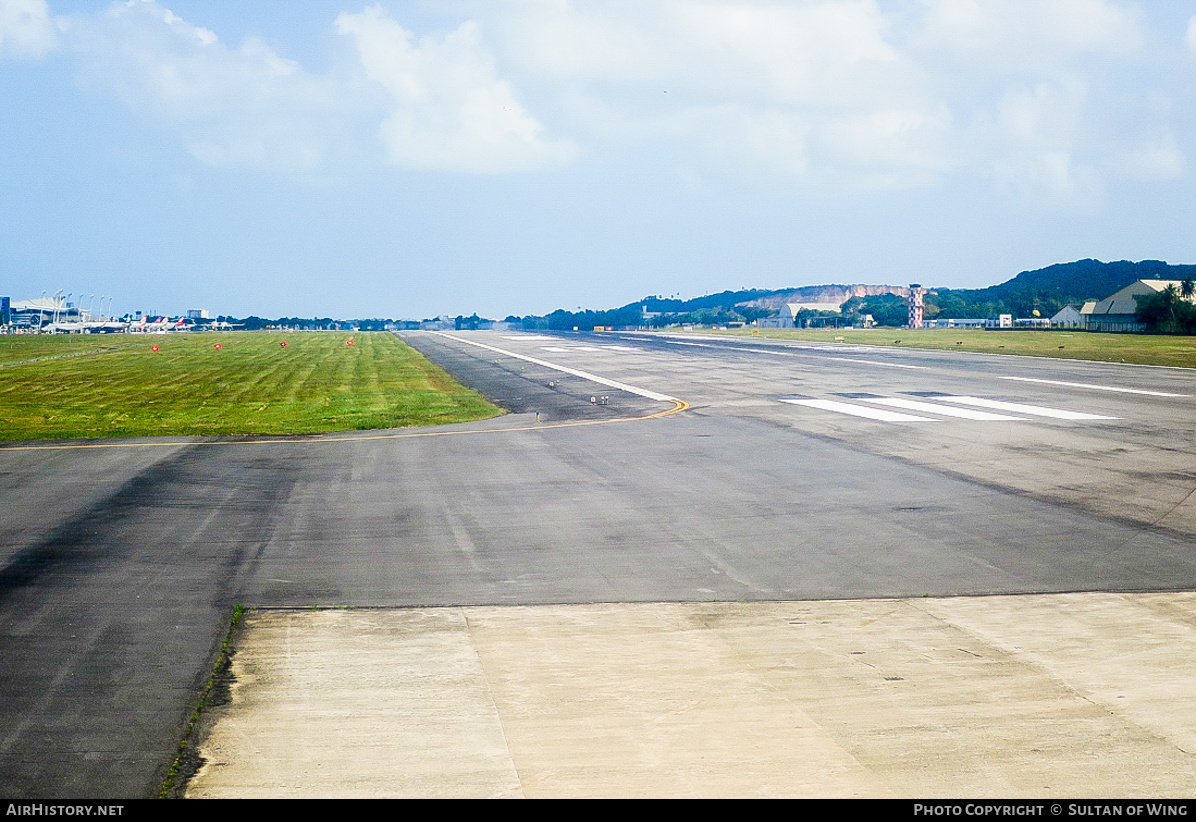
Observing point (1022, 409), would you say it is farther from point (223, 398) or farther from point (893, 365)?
point (223, 398)

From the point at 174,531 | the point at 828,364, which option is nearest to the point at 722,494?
the point at 174,531

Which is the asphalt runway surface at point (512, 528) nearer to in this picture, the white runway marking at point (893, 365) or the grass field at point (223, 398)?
the grass field at point (223, 398)

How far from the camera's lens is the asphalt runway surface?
863 centimetres

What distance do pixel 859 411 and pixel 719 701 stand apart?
23502mm

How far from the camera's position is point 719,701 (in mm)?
7684

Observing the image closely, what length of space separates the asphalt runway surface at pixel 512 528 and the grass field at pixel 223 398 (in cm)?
358

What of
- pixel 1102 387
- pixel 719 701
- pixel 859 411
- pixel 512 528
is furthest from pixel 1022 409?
pixel 719 701

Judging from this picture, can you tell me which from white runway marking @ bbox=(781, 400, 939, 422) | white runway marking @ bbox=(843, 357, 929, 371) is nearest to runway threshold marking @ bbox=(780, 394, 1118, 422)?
white runway marking @ bbox=(781, 400, 939, 422)

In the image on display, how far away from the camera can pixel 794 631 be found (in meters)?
9.49

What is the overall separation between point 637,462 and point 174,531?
9214 millimetres

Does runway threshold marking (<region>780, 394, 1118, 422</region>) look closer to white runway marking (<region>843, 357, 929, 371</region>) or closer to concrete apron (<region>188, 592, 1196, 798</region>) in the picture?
white runway marking (<region>843, 357, 929, 371</region>)

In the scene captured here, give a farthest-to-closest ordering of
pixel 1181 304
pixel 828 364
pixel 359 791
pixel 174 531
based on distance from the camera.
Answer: pixel 1181 304, pixel 828 364, pixel 174 531, pixel 359 791

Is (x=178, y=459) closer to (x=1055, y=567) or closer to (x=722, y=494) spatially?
(x=722, y=494)

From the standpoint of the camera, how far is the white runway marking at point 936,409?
28016 millimetres
